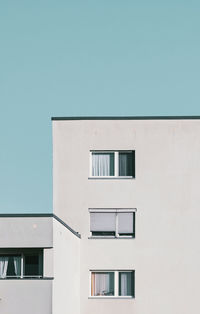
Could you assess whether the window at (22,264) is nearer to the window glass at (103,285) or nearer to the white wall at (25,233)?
the white wall at (25,233)

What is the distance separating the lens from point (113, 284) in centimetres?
3569

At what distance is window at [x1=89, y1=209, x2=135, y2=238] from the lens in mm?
35875

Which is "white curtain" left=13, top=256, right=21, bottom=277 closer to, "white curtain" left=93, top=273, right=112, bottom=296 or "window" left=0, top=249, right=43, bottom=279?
"window" left=0, top=249, right=43, bottom=279

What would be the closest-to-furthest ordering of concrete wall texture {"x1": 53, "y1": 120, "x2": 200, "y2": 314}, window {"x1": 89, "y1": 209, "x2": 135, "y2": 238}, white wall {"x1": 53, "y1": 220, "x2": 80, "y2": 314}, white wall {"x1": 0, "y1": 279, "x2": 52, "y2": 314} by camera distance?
white wall {"x1": 0, "y1": 279, "x2": 52, "y2": 314}
white wall {"x1": 53, "y1": 220, "x2": 80, "y2": 314}
concrete wall texture {"x1": 53, "y1": 120, "x2": 200, "y2": 314}
window {"x1": 89, "y1": 209, "x2": 135, "y2": 238}

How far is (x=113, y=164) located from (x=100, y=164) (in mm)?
490

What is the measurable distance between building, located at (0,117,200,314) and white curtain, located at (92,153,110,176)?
0.04m

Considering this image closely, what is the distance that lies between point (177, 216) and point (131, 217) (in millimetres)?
1675

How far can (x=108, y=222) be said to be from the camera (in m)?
35.9

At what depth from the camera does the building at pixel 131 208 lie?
35469 millimetres

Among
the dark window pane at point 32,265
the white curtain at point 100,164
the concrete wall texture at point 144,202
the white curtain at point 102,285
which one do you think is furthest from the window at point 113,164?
the dark window pane at point 32,265

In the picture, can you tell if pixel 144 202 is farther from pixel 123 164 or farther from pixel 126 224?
pixel 123 164

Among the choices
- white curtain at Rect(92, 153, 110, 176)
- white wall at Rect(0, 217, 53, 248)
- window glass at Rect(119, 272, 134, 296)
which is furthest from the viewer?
white curtain at Rect(92, 153, 110, 176)

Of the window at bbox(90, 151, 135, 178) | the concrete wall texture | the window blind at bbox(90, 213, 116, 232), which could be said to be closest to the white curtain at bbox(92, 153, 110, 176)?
the window at bbox(90, 151, 135, 178)

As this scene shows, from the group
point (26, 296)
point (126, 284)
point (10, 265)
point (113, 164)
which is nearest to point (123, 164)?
point (113, 164)
